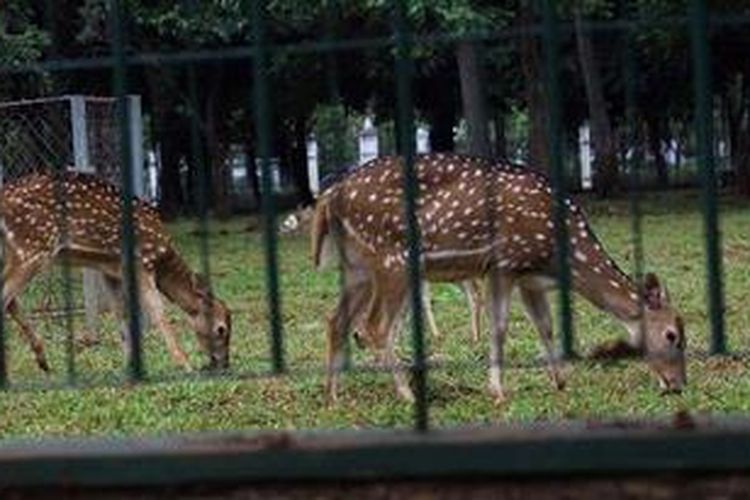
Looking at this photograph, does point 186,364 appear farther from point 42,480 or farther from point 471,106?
point 42,480

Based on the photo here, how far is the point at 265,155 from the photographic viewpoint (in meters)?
4.13

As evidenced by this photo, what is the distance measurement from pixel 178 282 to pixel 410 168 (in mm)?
7217

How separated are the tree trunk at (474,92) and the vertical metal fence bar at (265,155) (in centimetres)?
57

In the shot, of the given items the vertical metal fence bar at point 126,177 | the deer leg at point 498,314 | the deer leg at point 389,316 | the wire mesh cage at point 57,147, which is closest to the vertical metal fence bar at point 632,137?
the vertical metal fence bar at point 126,177

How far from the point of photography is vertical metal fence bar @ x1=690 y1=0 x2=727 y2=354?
12.8ft

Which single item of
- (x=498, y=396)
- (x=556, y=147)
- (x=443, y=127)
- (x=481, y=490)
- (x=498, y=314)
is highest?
(x=443, y=127)

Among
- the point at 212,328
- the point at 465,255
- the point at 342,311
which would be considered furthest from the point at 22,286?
the point at 465,255

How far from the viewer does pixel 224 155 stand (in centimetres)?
490

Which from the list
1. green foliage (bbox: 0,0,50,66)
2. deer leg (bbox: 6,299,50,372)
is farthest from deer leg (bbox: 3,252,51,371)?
green foliage (bbox: 0,0,50,66)

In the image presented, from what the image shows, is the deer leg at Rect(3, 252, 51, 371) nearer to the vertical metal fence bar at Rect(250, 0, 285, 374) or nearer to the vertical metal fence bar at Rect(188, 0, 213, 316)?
the vertical metal fence bar at Rect(188, 0, 213, 316)

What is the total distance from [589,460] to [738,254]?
14.4 metres

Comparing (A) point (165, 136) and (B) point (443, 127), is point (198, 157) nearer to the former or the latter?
(A) point (165, 136)

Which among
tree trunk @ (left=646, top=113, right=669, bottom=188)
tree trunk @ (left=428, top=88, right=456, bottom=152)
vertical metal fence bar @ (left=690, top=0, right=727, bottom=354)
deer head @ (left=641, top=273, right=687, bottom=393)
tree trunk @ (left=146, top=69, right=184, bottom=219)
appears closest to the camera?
vertical metal fence bar @ (left=690, top=0, right=727, bottom=354)

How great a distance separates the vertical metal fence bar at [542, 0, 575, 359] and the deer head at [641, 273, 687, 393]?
3.32m
